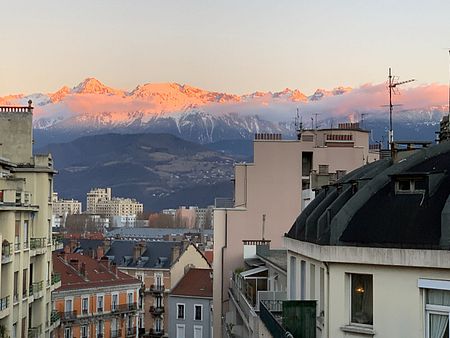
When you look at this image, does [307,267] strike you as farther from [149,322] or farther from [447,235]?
[149,322]


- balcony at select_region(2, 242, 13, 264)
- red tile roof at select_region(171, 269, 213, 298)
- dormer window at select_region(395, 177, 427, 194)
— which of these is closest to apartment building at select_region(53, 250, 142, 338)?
red tile roof at select_region(171, 269, 213, 298)

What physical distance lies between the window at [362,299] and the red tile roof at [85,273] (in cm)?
Answer: 6204

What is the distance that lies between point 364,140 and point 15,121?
25.0 meters

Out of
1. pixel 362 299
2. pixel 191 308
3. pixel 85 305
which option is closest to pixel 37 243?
pixel 85 305

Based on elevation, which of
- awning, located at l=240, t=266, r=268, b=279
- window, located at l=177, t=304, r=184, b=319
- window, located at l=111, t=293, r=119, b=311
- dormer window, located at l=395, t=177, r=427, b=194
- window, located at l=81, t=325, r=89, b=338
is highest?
dormer window, located at l=395, t=177, r=427, b=194

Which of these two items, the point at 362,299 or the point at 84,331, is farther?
the point at 84,331

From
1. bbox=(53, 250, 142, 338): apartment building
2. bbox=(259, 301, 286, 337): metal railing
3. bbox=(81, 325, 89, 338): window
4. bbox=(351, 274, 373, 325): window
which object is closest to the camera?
bbox=(351, 274, 373, 325): window

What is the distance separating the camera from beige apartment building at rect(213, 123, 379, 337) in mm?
52375

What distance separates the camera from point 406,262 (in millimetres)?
15727

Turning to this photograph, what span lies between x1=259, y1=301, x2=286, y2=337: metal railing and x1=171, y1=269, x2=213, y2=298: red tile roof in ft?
204

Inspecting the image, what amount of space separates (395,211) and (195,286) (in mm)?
69786

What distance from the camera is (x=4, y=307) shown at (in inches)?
1613

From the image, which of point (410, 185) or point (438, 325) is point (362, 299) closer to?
point (438, 325)

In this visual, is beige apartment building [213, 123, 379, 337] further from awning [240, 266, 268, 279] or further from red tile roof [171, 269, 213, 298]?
red tile roof [171, 269, 213, 298]
